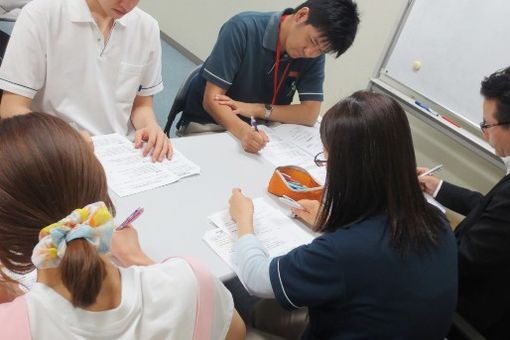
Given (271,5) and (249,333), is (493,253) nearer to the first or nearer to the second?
(249,333)

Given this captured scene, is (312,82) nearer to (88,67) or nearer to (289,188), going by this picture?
(289,188)

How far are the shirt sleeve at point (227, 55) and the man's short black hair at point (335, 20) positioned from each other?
316 mm

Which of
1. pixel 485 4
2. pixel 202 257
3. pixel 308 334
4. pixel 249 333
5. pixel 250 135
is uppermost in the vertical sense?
pixel 485 4

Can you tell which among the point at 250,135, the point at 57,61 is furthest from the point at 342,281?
the point at 57,61

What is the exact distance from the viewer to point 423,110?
2352mm

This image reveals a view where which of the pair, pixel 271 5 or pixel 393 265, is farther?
pixel 271 5

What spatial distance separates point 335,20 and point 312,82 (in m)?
0.40

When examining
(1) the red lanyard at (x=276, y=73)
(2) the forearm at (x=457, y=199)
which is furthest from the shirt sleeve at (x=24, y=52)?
(2) the forearm at (x=457, y=199)

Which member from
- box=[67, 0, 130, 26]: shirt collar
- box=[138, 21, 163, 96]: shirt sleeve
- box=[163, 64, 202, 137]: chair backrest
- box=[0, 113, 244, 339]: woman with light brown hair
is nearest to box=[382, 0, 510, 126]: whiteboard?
box=[163, 64, 202, 137]: chair backrest

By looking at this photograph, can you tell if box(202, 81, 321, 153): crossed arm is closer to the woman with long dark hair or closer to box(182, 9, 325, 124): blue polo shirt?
box(182, 9, 325, 124): blue polo shirt

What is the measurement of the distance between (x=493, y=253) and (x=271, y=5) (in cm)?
273

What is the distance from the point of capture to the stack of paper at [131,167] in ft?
3.91

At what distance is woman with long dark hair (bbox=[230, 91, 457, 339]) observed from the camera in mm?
870

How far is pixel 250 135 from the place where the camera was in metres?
1.56
